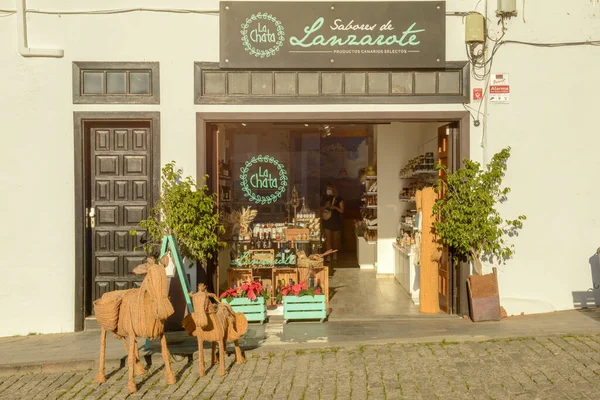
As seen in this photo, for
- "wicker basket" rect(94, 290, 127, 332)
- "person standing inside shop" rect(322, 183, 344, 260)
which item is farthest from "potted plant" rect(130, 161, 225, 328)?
"person standing inside shop" rect(322, 183, 344, 260)

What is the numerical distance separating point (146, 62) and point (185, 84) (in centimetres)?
57

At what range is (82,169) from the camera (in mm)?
9461

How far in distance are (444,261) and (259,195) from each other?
274 centimetres

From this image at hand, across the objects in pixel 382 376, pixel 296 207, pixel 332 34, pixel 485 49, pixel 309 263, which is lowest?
pixel 382 376

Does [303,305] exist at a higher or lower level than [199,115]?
lower

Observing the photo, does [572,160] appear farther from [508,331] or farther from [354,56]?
[354,56]

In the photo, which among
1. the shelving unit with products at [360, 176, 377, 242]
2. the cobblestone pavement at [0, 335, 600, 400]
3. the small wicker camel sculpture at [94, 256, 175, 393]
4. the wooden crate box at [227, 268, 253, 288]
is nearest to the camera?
the cobblestone pavement at [0, 335, 600, 400]

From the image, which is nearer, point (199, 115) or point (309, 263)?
point (199, 115)

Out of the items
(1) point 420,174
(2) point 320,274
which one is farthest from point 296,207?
(1) point 420,174

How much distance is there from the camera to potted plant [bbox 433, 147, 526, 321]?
9203mm

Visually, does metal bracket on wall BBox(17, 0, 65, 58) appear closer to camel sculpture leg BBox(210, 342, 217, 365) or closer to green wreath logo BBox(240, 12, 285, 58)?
green wreath logo BBox(240, 12, 285, 58)

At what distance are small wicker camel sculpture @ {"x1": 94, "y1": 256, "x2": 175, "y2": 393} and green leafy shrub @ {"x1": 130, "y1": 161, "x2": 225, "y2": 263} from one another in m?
1.96

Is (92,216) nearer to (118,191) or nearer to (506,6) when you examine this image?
(118,191)

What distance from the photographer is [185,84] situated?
31.2 ft
